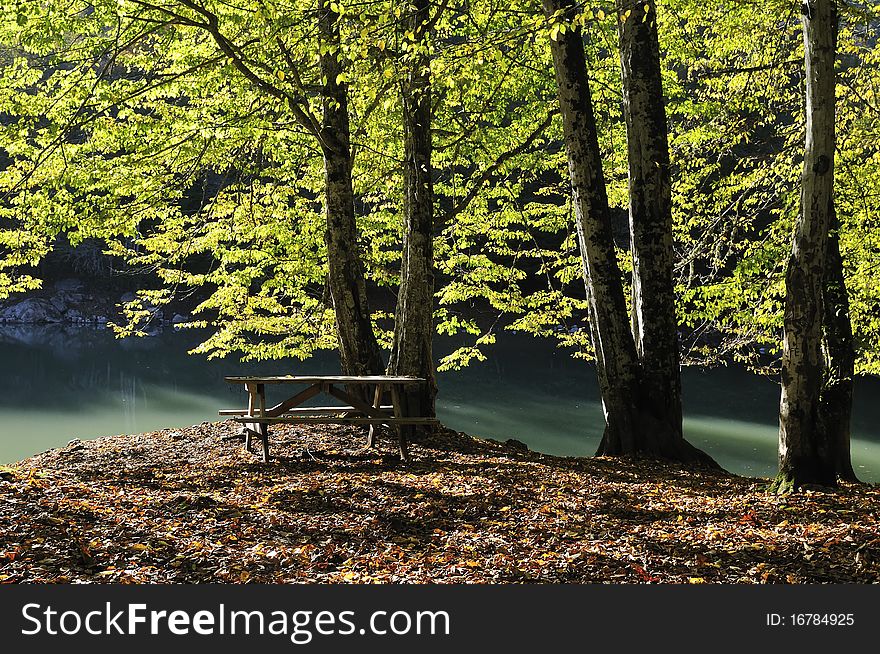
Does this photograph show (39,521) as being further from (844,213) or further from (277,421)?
(844,213)

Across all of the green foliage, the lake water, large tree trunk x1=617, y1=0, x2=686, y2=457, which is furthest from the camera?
the lake water

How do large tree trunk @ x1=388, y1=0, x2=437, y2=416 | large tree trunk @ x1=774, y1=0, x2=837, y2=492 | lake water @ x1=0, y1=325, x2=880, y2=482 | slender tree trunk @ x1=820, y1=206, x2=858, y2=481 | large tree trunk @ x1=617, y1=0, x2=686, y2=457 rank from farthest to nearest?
lake water @ x1=0, y1=325, x2=880, y2=482
large tree trunk @ x1=388, y1=0, x2=437, y2=416
large tree trunk @ x1=617, y1=0, x2=686, y2=457
slender tree trunk @ x1=820, y1=206, x2=858, y2=481
large tree trunk @ x1=774, y1=0, x2=837, y2=492

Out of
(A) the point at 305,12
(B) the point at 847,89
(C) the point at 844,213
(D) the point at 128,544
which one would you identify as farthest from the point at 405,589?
(C) the point at 844,213

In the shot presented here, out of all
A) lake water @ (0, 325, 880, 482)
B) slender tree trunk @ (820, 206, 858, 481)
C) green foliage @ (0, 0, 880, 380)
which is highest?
green foliage @ (0, 0, 880, 380)

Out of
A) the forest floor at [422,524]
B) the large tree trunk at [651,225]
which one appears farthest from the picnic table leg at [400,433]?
the large tree trunk at [651,225]

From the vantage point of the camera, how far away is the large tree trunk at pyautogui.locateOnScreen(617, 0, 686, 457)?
7859 millimetres

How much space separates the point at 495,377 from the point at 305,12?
21.2 m

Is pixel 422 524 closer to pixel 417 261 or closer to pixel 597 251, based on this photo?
pixel 597 251

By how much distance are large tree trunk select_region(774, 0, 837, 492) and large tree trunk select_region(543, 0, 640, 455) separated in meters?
2.23

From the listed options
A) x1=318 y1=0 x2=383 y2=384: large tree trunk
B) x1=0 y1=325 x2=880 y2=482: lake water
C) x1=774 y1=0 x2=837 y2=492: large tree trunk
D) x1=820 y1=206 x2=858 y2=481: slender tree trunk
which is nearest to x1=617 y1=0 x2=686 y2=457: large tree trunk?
x1=820 y1=206 x2=858 y2=481: slender tree trunk

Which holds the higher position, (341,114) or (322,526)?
(341,114)

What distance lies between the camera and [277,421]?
300 inches

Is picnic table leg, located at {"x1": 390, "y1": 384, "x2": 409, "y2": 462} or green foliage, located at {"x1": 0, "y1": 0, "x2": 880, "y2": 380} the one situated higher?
green foliage, located at {"x1": 0, "y1": 0, "x2": 880, "y2": 380}

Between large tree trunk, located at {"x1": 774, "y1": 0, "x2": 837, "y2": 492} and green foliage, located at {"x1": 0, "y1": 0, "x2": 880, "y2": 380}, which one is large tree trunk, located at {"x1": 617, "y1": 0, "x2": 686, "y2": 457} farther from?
large tree trunk, located at {"x1": 774, "y1": 0, "x2": 837, "y2": 492}
